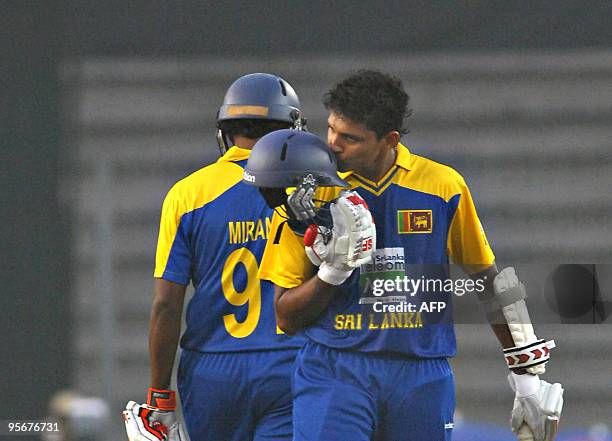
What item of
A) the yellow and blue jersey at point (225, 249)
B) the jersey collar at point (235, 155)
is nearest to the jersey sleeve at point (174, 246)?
the yellow and blue jersey at point (225, 249)

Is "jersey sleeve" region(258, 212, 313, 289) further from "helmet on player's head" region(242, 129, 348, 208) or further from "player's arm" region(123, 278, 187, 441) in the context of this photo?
"player's arm" region(123, 278, 187, 441)

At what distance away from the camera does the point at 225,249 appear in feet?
13.2

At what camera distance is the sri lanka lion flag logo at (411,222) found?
339 cm

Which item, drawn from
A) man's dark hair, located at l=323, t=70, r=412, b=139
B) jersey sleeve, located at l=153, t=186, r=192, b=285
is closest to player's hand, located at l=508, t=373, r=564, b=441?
man's dark hair, located at l=323, t=70, r=412, b=139

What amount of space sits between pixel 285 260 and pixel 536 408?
72cm

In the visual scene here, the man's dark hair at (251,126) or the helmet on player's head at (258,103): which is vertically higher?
the helmet on player's head at (258,103)

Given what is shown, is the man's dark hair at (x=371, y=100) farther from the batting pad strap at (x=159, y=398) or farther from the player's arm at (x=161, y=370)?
the batting pad strap at (x=159, y=398)

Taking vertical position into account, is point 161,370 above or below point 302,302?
below

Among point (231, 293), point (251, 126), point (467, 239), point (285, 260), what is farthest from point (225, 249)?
point (467, 239)

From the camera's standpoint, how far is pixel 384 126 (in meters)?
3.34

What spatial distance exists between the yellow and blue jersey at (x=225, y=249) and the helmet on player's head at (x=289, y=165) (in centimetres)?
72

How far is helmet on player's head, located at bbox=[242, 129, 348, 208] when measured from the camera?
3.21m

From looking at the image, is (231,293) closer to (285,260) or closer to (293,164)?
(285,260)

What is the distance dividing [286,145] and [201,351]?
1.02m
